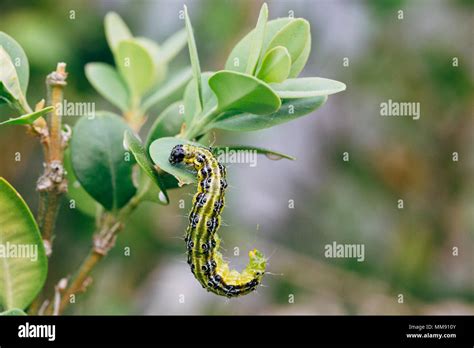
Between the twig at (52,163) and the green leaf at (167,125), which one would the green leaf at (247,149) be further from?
the twig at (52,163)

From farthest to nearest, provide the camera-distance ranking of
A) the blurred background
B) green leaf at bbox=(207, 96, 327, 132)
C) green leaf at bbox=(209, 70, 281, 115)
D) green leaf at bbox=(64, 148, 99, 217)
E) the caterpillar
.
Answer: the blurred background → green leaf at bbox=(64, 148, 99, 217) → the caterpillar → green leaf at bbox=(207, 96, 327, 132) → green leaf at bbox=(209, 70, 281, 115)

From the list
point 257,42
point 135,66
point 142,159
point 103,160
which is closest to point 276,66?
point 257,42

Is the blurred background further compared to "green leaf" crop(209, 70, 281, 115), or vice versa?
the blurred background

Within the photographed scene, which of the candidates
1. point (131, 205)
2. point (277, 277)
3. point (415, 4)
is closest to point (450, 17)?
point (415, 4)

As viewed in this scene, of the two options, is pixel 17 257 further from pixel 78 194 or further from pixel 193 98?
pixel 193 98

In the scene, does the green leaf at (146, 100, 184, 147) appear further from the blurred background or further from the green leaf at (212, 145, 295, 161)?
the blurred background

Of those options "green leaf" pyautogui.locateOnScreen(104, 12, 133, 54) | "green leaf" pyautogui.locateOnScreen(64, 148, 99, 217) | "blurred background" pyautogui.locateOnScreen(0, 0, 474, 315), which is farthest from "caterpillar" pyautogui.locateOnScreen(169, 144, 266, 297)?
"blurred background" pyautogui.locateOnScreen(0, 0, 474, 315)

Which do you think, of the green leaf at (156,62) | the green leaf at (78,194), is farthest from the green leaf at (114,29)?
the green leaf at (78,194)
